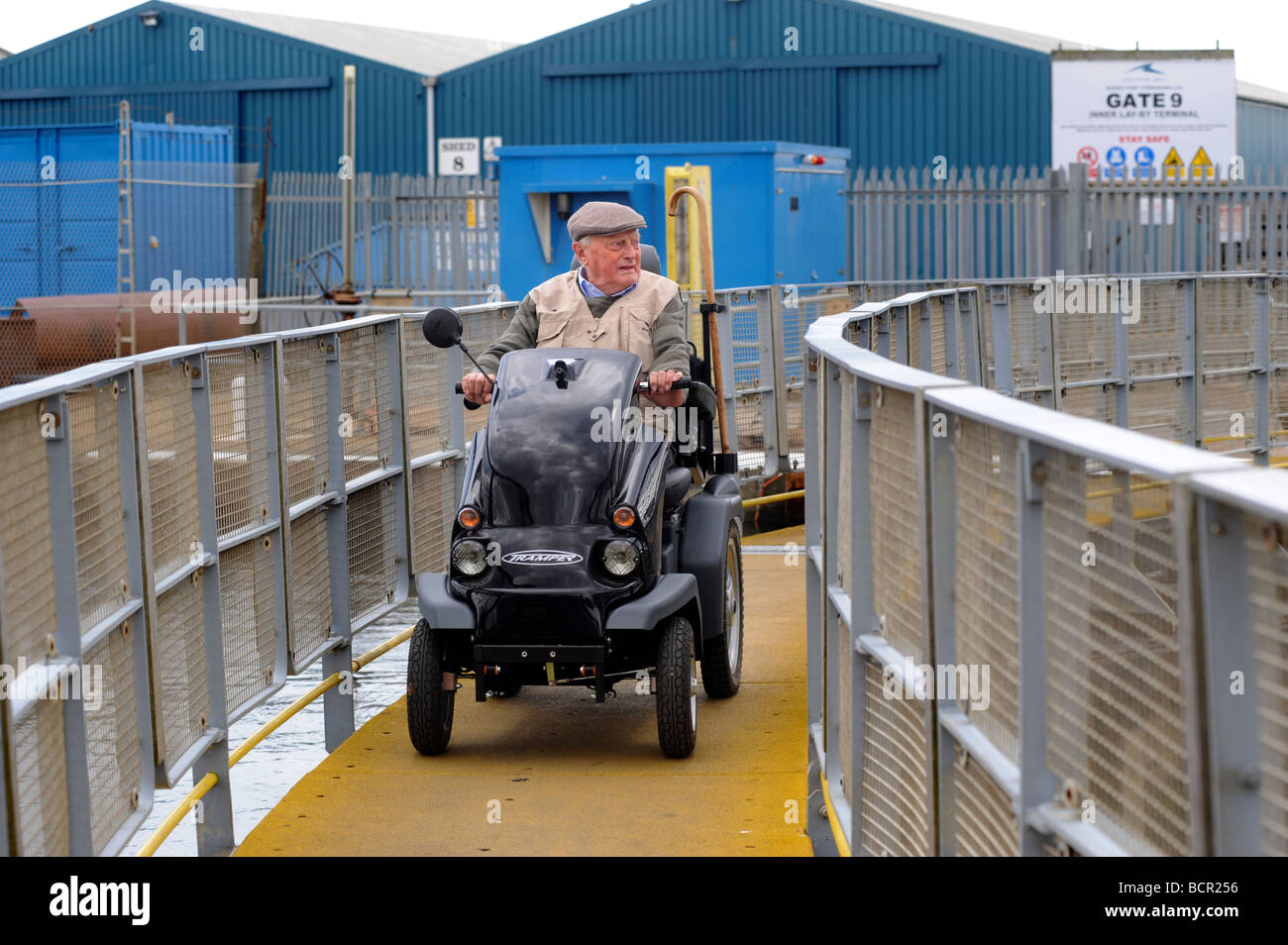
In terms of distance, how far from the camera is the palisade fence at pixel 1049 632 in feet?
6.67

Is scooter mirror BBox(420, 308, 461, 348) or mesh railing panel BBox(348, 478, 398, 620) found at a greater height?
scooter mirror BBox(420, 308, 461, 348)

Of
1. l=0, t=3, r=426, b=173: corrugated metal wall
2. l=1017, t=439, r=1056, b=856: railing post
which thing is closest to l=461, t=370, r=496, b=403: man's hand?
l=1017, t=439, r=1056, b=856: railing post

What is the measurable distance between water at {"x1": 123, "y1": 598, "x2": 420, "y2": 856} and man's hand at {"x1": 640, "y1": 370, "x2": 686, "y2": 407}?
1.82 meters

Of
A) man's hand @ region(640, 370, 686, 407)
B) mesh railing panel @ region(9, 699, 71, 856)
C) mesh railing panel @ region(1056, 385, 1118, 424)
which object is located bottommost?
mesh railing panel @ region(9, 699, 71, 856)

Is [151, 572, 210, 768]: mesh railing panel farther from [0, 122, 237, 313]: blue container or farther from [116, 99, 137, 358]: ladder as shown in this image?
[0, 122, 237, 313]: blue container

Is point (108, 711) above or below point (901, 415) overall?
below

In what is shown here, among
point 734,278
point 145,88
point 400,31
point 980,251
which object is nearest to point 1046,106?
point 980,251

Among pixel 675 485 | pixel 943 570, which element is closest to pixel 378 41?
pixel 675 485

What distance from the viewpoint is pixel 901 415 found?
3.76 meters

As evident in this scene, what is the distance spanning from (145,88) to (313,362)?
107 feet

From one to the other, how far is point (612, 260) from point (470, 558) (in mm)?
1414

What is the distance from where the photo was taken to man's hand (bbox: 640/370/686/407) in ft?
20.6

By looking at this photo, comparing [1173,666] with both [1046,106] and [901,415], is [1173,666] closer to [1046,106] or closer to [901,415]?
[901,415]

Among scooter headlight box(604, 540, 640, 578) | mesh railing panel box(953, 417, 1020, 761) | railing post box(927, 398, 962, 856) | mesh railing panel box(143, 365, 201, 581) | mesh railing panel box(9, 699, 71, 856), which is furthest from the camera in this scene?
scooter headlight box(604, 540, 640, 578)
